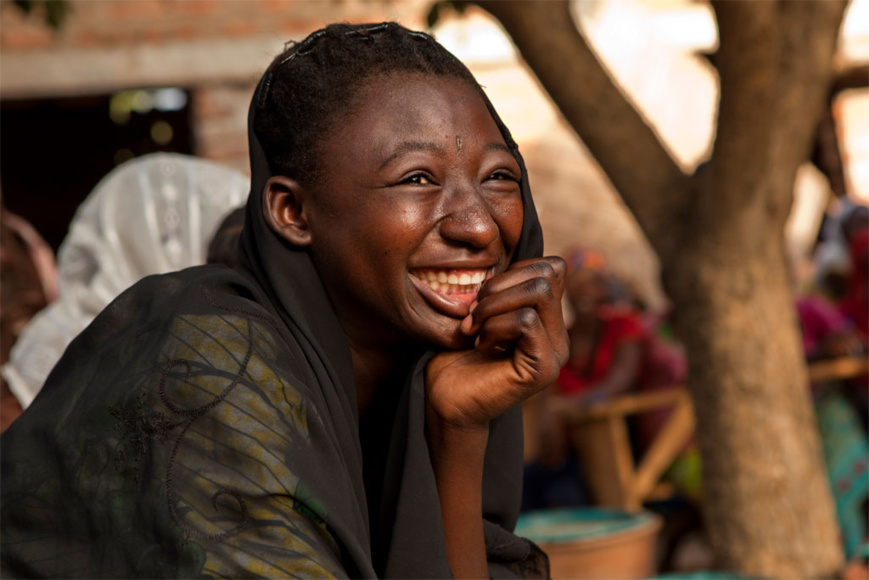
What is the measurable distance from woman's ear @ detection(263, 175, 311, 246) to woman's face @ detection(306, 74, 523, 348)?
20 mm

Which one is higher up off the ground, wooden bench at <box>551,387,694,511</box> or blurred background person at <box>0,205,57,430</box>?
blurred background person at <box>0,205,57,430</box>

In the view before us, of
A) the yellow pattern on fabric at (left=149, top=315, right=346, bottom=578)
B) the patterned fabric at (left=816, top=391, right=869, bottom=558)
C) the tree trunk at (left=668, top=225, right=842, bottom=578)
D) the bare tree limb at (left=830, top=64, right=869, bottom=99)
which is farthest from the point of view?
the bare tree limb at (left=830, top=64, right=869, bottom=99)

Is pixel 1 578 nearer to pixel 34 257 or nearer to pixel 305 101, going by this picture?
pixel 305 101

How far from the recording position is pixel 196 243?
10.8 ft

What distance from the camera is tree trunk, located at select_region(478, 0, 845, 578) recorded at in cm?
380

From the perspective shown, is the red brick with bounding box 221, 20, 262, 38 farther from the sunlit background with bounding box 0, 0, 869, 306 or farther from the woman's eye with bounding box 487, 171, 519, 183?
the woman's eye with bounding box 487, 171, 519, 183

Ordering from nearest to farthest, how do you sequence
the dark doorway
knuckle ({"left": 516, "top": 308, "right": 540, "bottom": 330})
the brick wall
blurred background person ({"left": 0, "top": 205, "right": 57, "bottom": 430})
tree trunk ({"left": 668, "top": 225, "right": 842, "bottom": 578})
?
knuckle ({"left": 516, "top": 308, "right": 540, "bottom": 330}) → blurred background person ({"left": 0, "top": 205, "right": 57, "bottom": 430}) → tree trunk ({"left": 668, "top": 225, "right": 842, "bottom": 578}) → the brick wall → the dark doorway

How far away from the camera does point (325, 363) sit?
1.50m

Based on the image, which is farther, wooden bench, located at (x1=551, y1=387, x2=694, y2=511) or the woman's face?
wooden bench, located at (x1=551, y1=387, x2=694, y2=511)

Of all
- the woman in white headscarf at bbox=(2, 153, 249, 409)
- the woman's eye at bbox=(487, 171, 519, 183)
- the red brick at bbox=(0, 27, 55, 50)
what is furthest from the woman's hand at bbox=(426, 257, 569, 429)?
the red brick at bbox=(0, 27, 55, 50)

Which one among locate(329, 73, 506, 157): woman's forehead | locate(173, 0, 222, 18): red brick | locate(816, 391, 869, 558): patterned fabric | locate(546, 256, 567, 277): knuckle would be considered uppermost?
locate(173, 0, 222, 18): red brick

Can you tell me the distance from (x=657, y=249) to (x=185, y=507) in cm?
309

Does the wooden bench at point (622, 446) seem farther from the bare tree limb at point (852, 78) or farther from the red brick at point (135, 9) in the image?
the red brick at point (135, 9)

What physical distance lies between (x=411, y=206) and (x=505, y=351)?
0.27 meters
